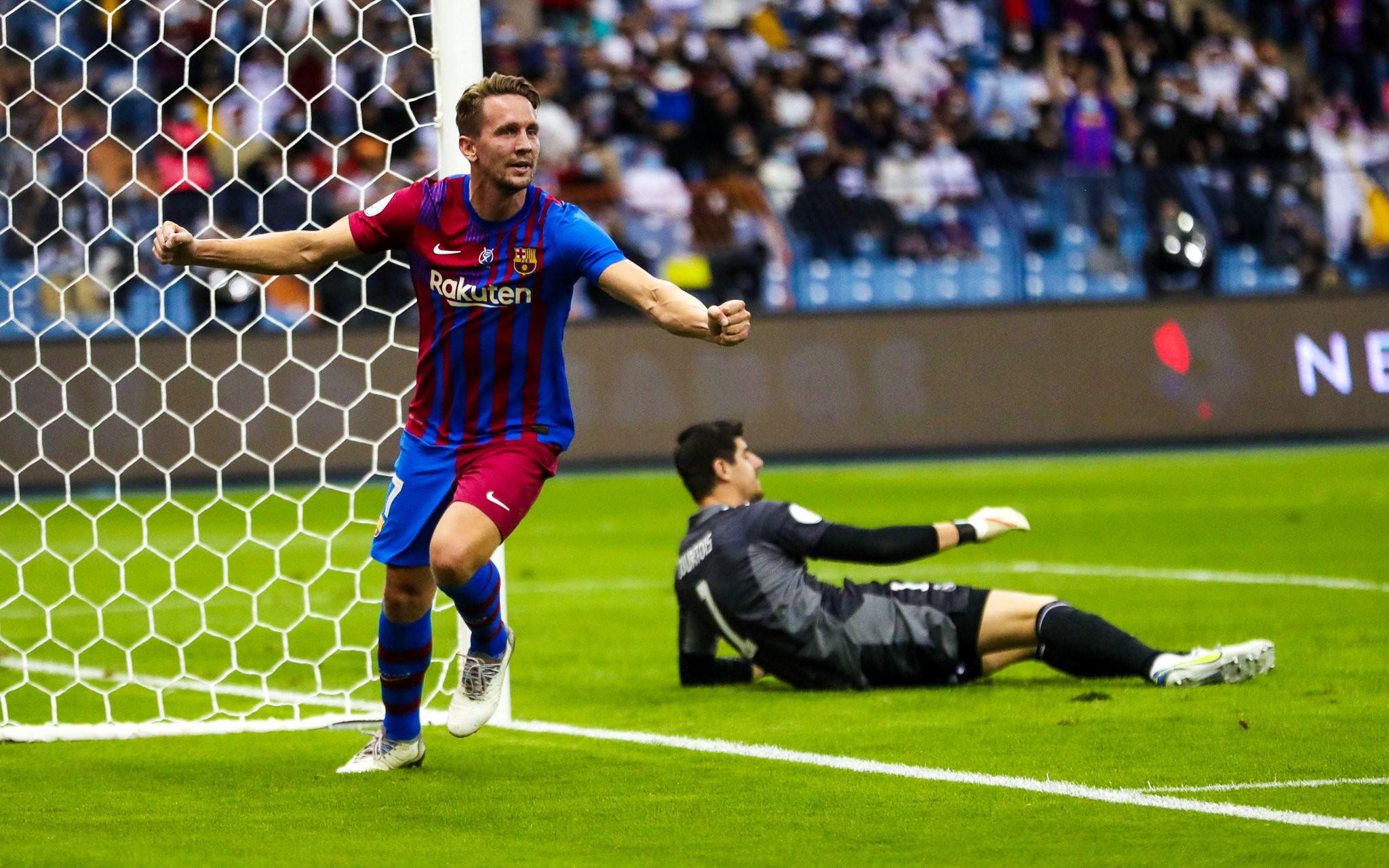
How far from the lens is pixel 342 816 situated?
4949 mm

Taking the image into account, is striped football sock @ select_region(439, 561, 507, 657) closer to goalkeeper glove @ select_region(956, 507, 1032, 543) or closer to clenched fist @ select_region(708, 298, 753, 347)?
clenched fist @ select_region(708, 298, 753, 347)

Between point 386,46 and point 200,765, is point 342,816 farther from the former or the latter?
point 386,46

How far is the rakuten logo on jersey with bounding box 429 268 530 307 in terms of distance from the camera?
543 centimetres

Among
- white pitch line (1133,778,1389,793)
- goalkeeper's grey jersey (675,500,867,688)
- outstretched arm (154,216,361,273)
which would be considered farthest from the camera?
goalkeeper's grey jersey (675,500,867,688)

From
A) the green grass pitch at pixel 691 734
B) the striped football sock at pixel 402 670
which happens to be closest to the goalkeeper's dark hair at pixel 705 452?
the green grass pitch at pixel 691 734

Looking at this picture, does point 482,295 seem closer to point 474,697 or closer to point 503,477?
point 503,477

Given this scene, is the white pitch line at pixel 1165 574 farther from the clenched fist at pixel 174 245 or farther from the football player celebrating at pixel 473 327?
the clenched fist at pixel 174 245

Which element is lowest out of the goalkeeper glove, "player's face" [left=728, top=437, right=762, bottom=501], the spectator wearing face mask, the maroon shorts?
the goalkeeper glove

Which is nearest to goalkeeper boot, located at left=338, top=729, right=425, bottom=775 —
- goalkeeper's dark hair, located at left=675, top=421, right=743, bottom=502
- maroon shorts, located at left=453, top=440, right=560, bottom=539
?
maroon shorts, located at left=453, top=440, right=560, bottom=539

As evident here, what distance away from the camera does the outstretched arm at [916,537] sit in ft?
21.3

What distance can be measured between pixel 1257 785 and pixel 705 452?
2709 mm

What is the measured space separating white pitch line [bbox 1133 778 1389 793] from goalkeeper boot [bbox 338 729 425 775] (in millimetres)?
2134

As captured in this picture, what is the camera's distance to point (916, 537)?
21.5 ft

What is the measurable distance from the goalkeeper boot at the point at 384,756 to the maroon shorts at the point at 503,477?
0.80 metres
